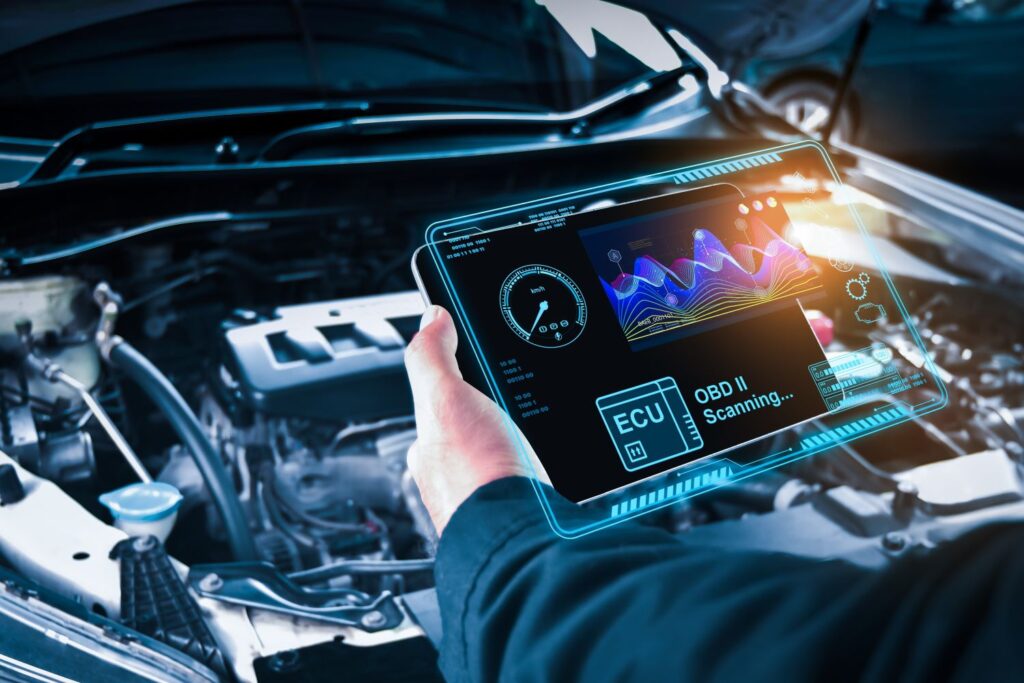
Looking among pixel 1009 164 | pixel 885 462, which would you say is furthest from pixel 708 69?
pixel 1009 164

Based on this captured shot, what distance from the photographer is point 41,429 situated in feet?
2.68

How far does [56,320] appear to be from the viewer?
0.90 meters

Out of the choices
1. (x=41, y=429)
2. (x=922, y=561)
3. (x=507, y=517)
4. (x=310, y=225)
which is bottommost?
(x=922, y=561)

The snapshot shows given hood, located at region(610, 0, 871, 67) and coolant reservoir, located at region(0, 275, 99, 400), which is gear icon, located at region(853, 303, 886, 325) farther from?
coolant reservoir, located at region(0, 275, 99, 400)

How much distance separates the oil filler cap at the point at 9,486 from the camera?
70 cm

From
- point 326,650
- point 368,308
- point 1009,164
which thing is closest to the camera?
point 326,650

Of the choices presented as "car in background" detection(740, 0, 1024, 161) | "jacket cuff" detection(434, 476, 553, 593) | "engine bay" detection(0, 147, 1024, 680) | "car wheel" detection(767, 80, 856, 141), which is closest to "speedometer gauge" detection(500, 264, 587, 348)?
"jacket cuff" detection(434, 476, 553, 593)

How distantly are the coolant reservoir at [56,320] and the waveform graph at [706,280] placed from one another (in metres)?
0.60

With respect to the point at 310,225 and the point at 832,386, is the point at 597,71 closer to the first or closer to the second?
the point at 310,225

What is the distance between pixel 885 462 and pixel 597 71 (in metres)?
0.67

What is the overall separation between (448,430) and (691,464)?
19 centimetres

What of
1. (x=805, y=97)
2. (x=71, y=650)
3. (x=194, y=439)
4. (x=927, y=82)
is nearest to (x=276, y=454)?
(x=194, y=439)

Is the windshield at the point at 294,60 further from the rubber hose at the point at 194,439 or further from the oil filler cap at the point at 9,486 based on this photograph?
the oil filler cap at the point at 9,486

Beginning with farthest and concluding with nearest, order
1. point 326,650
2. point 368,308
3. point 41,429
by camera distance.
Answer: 1. point 368,308
2. point 41,429
3. point 326,650
